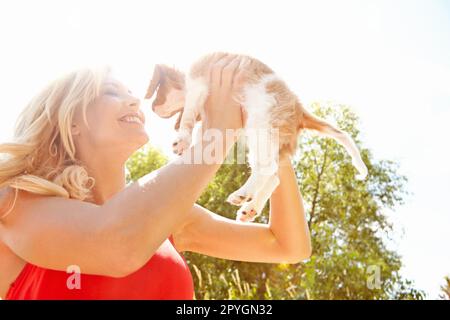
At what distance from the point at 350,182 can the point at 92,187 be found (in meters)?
9.81

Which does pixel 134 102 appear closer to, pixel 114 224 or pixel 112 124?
pixel 112 124

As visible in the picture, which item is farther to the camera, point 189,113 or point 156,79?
point 156,79

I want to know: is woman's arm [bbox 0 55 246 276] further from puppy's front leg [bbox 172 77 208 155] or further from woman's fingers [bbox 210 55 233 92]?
puppy's front leg [bbox 172 77 208 155]

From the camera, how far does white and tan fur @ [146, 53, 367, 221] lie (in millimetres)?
1638

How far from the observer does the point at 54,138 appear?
4.60 feet

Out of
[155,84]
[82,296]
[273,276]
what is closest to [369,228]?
[273,276]

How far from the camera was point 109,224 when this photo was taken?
104 cm

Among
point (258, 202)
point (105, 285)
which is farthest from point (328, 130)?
point (105, 285)

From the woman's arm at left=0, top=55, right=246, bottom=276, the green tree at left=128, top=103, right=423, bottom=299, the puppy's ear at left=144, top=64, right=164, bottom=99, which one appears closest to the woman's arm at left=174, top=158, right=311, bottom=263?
the woman's arm at left=0, top=55, right=246, bottom=276

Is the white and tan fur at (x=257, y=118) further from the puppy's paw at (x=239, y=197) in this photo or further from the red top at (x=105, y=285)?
the red top at (x=105, y=285)

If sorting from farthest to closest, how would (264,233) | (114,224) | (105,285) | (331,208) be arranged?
(331,208), (264,233), (105,285), (114,224)

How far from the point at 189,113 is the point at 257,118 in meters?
0.24

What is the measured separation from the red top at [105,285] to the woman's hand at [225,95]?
38cm

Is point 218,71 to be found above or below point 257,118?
above
